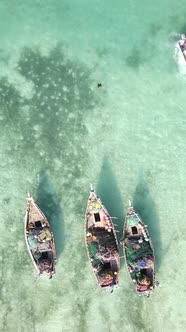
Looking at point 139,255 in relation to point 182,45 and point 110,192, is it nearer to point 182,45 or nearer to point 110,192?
point 110,192

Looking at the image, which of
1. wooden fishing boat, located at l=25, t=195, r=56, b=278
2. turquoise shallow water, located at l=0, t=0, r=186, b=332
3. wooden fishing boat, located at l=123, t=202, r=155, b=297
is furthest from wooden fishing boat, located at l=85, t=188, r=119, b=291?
wooden fishing boat, located at l=25, t=195, r=56, b=278

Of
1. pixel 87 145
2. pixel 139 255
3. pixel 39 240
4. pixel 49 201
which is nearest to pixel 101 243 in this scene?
pixel 139 255

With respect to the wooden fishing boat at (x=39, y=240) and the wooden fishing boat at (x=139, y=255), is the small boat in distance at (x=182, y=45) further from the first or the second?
the wooden fishing boat at (x=39, y=240)

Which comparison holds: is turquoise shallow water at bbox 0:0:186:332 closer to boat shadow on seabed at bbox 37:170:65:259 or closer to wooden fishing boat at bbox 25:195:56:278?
boat shadow on seabed at bbox 37:170:65:259

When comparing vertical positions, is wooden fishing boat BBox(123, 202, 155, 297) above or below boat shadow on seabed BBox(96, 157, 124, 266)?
below

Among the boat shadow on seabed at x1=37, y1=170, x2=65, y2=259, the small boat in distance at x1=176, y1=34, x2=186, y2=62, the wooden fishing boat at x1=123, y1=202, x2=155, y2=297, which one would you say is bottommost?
the wooden fishing boat at x1=123, y1=202, x2=155, y2=297

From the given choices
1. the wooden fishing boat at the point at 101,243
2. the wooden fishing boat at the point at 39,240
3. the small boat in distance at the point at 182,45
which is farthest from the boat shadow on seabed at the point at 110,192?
the small boat in distance at the point at 182,45

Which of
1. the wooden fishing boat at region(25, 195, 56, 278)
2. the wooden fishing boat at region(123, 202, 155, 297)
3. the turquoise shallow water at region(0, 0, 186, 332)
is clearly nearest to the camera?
the wooden fishing boat at region(123, 202, 155, 297)

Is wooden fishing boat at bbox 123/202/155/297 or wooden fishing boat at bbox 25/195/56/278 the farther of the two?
wooden fishing boat at bbox 25/195/56/278

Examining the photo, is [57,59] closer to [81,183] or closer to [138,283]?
[81,183]
